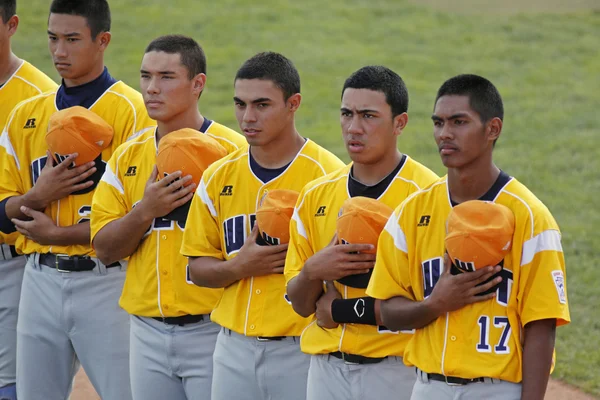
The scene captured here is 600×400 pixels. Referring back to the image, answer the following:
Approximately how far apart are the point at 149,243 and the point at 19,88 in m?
1.80

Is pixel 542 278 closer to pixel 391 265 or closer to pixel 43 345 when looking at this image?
pixel 391 265

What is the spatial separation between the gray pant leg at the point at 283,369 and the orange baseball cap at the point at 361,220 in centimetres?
76

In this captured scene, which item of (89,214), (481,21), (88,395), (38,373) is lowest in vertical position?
(88,395)

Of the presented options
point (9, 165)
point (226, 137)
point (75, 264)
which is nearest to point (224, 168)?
point (226, 137)

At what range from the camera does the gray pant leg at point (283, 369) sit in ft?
17.4

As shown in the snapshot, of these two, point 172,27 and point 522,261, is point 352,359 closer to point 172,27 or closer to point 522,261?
point 522,261

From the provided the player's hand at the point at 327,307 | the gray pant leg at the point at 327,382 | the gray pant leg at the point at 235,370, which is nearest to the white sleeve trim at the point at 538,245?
the player's hand at the point at 327,307

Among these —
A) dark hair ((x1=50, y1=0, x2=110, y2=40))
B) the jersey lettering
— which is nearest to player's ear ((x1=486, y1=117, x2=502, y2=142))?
dark hair ((x1=50, y1=0, x2=110, y2=40))

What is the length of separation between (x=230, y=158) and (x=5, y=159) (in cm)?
176

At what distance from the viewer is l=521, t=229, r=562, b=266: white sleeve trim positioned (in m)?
4.37

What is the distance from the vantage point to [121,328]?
628cm

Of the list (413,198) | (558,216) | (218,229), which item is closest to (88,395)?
(218,229)

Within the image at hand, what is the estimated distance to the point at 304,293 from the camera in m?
4.93

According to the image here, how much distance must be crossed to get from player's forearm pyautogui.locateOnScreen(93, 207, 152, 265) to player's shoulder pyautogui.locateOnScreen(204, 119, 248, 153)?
620 millimetres
